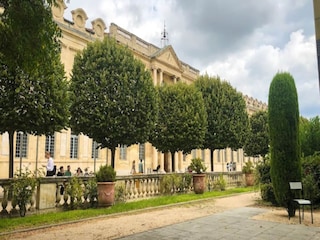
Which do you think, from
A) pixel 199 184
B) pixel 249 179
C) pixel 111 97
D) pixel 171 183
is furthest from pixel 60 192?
pixel 249 179

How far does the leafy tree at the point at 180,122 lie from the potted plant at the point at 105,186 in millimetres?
11061

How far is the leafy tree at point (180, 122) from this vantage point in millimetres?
21656

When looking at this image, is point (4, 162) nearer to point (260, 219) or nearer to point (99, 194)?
point (99, 194)

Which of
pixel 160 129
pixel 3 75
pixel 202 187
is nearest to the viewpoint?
pixel 3 75

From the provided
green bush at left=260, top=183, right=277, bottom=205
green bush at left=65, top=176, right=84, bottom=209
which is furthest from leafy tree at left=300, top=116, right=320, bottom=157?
green bush at left=65, top=176, right=84, bottom=209

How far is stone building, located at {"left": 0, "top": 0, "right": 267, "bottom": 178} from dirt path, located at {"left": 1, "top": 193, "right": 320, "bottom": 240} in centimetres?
1038

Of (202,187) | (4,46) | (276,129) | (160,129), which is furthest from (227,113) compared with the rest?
(4,46)

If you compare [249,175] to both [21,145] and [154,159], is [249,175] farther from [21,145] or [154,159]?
[21,145]

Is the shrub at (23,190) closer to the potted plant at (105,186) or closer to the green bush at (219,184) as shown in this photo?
the potted plant at (105,186)

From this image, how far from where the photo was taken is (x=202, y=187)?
52.0 feet

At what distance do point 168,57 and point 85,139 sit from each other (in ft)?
51.6

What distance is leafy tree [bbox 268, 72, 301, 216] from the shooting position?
32.8ft

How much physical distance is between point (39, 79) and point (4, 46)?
7134 mm

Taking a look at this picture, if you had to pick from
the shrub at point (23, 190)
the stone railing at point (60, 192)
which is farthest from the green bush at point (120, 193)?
the shrub at point (23, 190)
